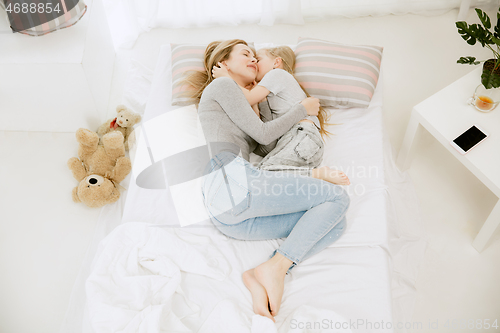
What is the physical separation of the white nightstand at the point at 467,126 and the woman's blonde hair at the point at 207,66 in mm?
855

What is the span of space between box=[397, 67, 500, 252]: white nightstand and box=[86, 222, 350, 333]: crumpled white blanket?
2.80 feet

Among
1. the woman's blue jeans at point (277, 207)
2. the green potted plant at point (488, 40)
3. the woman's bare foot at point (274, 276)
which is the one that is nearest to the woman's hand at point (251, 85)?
the woman's blue jeans at point (277, 207)

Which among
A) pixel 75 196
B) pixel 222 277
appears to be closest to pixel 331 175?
pixel 222 277

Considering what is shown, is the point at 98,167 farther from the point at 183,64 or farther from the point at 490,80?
the point at 490,80

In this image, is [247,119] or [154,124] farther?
[154,124]

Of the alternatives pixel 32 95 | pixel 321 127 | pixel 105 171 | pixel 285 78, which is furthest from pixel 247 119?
pixel 32 95

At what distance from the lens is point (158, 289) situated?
53.0 inches

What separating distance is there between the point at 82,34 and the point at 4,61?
384 millimetres

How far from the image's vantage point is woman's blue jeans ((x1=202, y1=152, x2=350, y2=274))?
144 cm

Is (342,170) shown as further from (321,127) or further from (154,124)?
(154,124)

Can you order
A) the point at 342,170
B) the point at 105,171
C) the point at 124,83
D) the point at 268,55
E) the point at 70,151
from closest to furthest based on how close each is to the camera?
the point at 342,170 < the point at 268,55 < the point at 105,171 < the point at 70,151 < the point at 124,83

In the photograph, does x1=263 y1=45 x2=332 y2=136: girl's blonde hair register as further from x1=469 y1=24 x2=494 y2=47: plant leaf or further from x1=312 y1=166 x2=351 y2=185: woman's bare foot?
x1=469 y1=24 x2=494 y2=47: plant leaf

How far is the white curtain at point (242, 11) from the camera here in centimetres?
274

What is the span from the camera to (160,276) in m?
1.38
